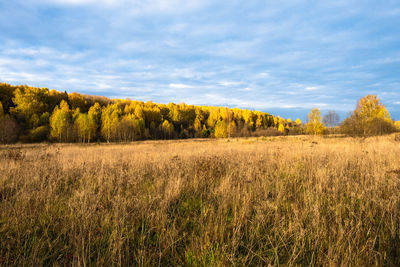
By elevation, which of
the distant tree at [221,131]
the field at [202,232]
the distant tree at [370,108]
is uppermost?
the distant tree at [370,108]

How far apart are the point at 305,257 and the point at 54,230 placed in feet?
10.1

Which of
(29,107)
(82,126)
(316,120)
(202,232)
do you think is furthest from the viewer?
(29,107)

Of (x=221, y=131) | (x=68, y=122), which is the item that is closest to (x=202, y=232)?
(x=68, y=122)

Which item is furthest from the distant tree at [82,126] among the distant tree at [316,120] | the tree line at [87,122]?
the distant tree at [316,120]

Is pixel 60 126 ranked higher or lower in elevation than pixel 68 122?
Result: lower

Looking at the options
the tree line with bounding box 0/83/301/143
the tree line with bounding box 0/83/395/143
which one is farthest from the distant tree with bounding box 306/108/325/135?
the tree line with bounding box 0/83/301/143

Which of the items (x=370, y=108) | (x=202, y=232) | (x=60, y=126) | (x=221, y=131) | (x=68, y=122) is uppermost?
(x=370, y=108)

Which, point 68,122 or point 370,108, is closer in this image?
point 370,108

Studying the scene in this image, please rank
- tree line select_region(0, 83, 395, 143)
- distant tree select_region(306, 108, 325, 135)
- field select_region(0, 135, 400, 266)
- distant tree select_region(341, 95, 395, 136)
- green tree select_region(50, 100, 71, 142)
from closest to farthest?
field select_region(0, 135, 400, 266) → distant tree select_region(341, 95, 395, 136) → tree line select_region(0, 83, 395, 143) → green tree select_region(50, 100, 71, 142) → distant tree select_region(306, 108, 325, 135)

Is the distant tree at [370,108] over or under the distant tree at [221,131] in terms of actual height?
over

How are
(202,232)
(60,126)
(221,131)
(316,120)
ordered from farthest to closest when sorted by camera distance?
(221,131), (316,120), (60,126), (202,232)

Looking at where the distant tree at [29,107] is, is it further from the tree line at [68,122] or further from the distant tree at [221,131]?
the distant tree at [221,131]

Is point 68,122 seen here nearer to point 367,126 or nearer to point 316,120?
point 367,126

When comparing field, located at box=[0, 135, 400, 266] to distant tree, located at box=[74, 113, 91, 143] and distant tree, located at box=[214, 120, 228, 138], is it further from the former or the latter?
distant tree, located at box=[214, 120, 228, 138]
